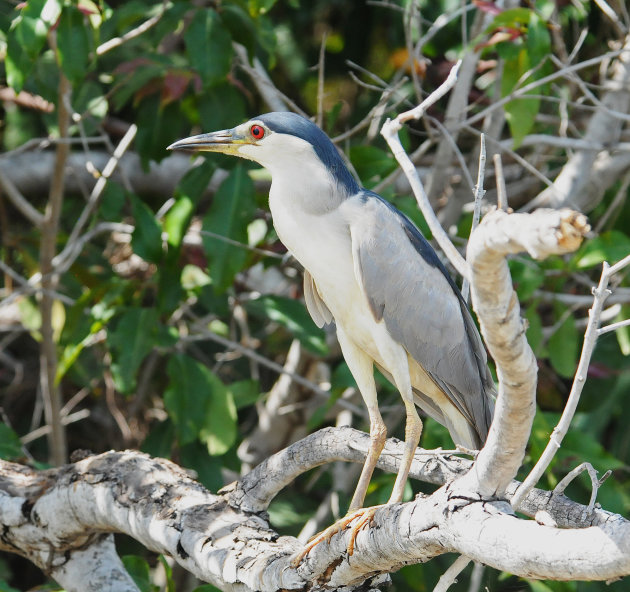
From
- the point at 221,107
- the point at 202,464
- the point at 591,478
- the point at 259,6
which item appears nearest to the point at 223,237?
the point at 221,107

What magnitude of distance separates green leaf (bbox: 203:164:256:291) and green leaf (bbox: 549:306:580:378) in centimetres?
121

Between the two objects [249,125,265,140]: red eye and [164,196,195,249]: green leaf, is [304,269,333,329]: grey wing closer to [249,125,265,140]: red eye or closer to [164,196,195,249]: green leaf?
[249,125,265,140]: red eye

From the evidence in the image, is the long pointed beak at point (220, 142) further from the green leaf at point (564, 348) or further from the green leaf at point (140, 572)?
the green leaf at point (564, 348)

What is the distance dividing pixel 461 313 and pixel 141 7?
1.59 meters

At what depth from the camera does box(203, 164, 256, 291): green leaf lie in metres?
3.31

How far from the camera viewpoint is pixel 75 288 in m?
4.10

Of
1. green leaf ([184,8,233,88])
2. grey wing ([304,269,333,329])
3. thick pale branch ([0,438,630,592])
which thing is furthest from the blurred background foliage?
grey wing ([304,269,333,329])

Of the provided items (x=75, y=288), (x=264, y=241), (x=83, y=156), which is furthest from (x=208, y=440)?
(x=83, y=156)

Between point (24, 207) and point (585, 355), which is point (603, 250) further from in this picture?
point (24, 207)

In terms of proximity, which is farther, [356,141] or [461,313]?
[356,141]

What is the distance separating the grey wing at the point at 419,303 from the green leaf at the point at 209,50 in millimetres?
971

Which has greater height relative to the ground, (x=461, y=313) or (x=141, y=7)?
(x=141, y=7)

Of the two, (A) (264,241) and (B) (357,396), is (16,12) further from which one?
(B) (357,396)

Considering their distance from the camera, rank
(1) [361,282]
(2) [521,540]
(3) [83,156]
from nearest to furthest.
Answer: (2) [521,540], (1) [361,282], (3) [83,156]
